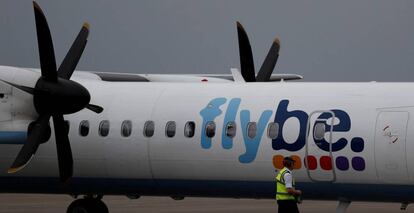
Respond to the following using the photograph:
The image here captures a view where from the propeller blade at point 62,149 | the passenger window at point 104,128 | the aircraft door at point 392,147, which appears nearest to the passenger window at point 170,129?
the passenger window at point 104,128

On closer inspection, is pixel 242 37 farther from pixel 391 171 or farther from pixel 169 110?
pixel 391 171

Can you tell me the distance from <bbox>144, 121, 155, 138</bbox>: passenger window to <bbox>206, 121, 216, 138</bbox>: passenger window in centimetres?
131

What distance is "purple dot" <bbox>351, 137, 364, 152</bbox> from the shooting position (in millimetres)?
18672

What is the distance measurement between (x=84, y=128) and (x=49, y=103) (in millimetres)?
1503

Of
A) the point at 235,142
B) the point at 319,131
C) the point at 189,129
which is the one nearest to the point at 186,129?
the point at 189,129

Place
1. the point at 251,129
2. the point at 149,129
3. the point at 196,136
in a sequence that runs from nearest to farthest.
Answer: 1. the point at 251,129
2. the point at 196,136
3. the point at 149,129

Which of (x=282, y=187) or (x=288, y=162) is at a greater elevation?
(x=288, y=162)

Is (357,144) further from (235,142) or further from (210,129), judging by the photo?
(210,129)

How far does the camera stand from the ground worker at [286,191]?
17.7 m

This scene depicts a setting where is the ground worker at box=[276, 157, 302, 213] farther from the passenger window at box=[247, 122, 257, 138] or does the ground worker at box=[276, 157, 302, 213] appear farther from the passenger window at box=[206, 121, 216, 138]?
the passenger window at box=[206, 121, 216, 138]

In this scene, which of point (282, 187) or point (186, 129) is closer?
point (282, 187)

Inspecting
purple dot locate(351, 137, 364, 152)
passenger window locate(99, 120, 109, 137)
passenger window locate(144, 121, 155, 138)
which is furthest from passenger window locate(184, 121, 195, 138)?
purple dot locate(351, 137, 364, 152)

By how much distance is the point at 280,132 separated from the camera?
19.5 meters

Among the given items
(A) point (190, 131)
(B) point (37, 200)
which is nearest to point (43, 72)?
(A) point (190, 131)
